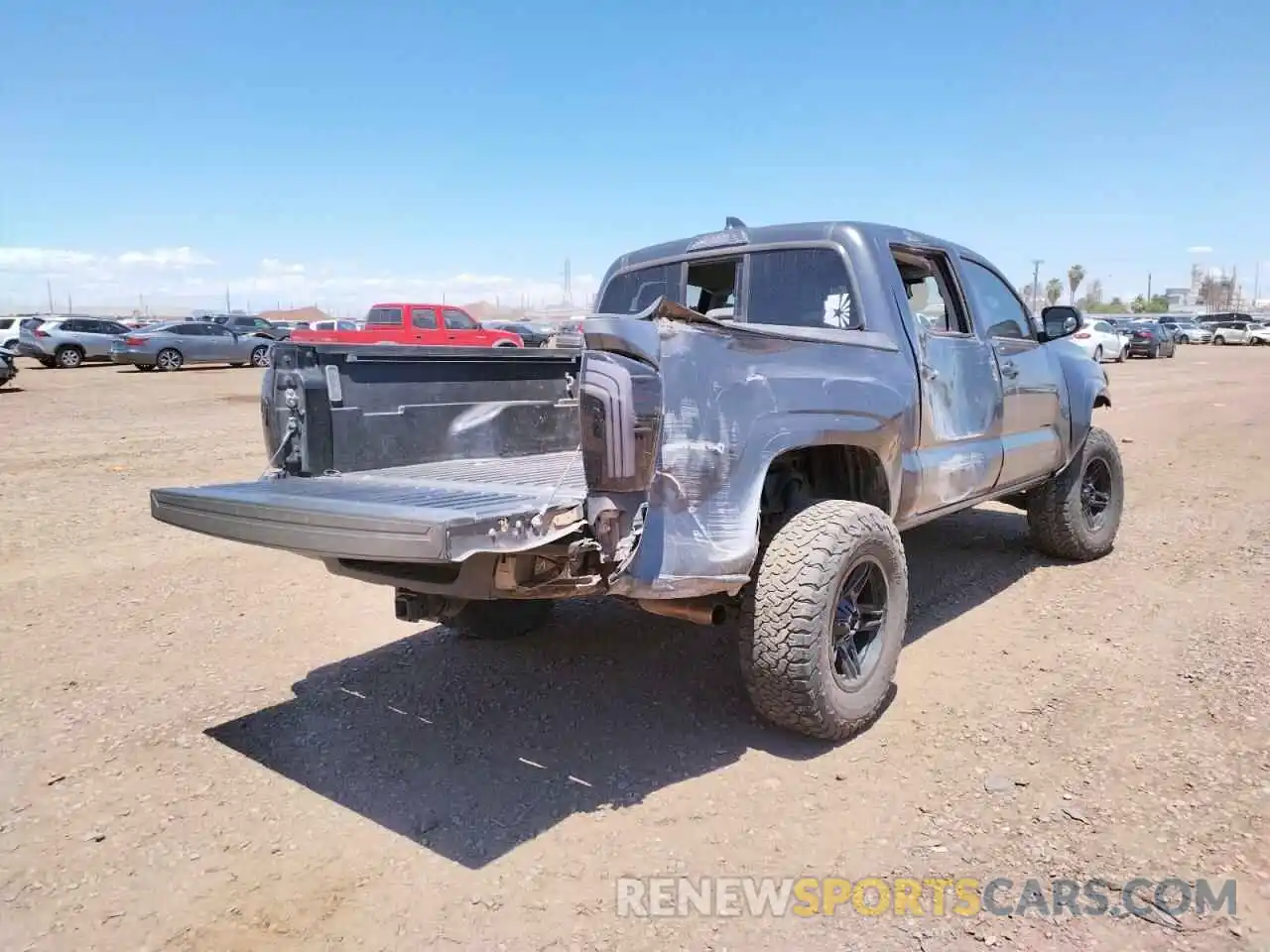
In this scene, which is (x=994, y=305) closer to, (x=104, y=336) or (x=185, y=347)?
(x=185, y=347)

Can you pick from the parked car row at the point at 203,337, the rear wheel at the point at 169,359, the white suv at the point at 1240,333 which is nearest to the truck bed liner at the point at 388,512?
the parked car row at the point at 203,337

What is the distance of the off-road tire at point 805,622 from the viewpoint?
3.24 meters

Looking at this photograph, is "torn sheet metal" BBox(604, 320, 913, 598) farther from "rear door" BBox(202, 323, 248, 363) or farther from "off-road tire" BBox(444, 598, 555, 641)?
"rear door" BBox(202, 323, 248, 363)

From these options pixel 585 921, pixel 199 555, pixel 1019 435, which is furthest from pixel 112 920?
pixel 1019 435

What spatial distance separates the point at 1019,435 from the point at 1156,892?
3.01 meters

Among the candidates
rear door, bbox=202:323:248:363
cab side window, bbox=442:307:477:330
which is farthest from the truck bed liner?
rear door, bbox=202:323:248:363

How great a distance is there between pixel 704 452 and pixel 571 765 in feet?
4.49

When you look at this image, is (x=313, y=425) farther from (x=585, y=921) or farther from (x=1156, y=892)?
(x=1156, y=892)

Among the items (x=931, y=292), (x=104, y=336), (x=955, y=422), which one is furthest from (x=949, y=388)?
(x=104, y=336)

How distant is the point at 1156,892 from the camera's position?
2.60 meters

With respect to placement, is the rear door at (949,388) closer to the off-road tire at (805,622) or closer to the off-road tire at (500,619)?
the off-road tire at (805,622)

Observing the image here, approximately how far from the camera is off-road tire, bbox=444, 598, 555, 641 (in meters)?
4.51

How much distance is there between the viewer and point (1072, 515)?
5930 millimetres

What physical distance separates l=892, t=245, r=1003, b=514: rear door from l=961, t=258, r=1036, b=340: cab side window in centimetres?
14
